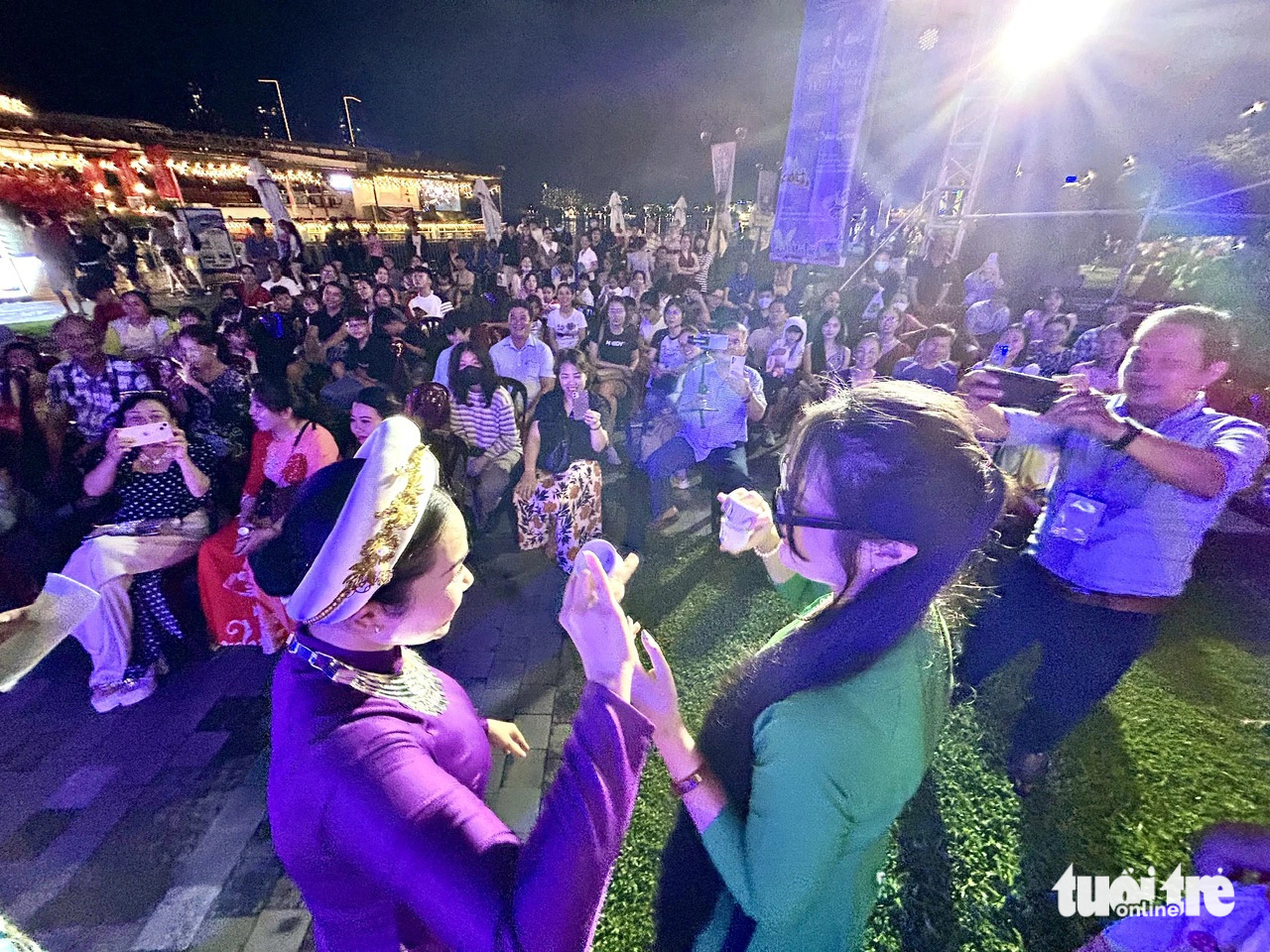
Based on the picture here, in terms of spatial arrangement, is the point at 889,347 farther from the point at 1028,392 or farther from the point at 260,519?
the point at 260,519

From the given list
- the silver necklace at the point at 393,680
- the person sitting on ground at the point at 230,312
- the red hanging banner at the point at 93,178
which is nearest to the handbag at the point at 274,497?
the silver necklace at the point at 393,680

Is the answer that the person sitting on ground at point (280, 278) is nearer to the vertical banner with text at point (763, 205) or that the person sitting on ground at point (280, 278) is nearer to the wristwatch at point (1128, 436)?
the wristwatch at point (1128, 436)

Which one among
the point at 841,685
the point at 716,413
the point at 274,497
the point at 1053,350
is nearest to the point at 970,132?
the point at 1053,350

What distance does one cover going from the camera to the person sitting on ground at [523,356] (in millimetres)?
5512

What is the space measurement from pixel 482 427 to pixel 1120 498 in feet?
14.6

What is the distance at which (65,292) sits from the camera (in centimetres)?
1359

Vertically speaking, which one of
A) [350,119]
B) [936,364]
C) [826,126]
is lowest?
[936,364]

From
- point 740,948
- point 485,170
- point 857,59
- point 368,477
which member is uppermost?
point 485,170

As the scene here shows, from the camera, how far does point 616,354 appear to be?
24.1ft

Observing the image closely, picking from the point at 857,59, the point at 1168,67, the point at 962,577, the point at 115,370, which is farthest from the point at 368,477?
the point at 1168,67

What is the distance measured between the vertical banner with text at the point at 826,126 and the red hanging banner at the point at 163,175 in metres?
24.5

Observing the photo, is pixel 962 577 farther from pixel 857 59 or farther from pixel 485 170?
pixel 485 170

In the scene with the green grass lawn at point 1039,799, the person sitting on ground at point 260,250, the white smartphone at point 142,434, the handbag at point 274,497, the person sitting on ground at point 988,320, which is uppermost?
the person sitting on ground at point 260,250

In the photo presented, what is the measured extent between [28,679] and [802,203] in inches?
568
